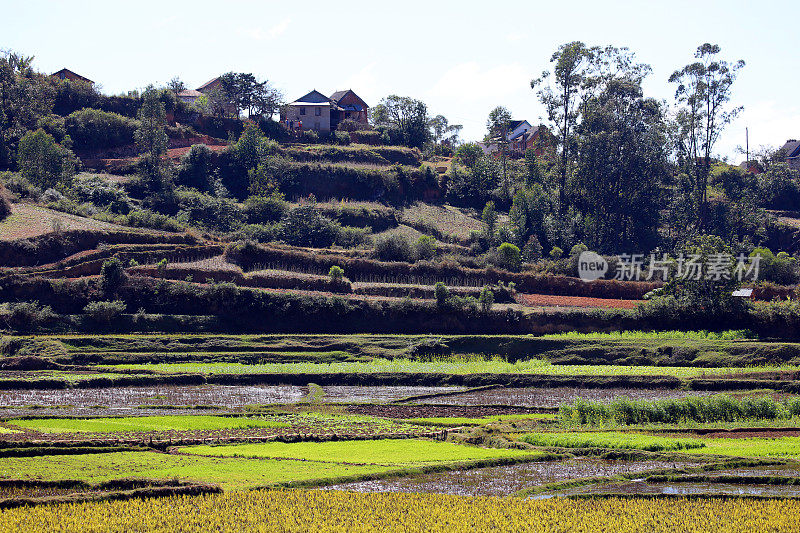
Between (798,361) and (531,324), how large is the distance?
1659 centimetres

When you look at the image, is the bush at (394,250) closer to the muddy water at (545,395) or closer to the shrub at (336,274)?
the shrub at (336,274)

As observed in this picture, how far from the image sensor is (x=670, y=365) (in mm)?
47094

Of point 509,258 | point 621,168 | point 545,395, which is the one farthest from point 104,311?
point 621,168

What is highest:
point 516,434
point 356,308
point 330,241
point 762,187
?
point 762,187

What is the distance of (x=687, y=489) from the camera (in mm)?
23188

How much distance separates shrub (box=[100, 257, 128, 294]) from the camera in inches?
2060

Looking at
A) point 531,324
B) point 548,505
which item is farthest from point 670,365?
point 548,505

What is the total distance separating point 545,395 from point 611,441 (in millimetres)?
12349

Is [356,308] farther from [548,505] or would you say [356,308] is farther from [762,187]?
[762,187]

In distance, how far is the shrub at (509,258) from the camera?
66.2 metres

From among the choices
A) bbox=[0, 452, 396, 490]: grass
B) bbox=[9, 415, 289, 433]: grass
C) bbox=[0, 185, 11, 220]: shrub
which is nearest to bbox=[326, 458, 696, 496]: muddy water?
bbox=[0, 452, 396, 490]: grass

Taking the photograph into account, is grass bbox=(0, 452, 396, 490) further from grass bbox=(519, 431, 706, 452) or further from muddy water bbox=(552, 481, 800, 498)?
grass bbox=(519, 431, 706, 452)

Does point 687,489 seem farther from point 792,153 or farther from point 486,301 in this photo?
point 792,153

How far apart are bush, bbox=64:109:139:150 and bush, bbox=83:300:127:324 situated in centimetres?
4066
